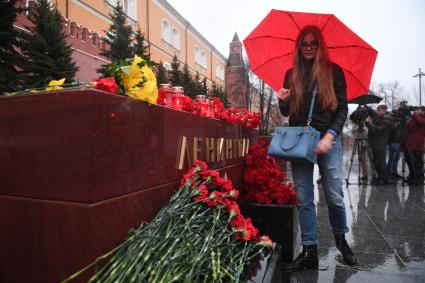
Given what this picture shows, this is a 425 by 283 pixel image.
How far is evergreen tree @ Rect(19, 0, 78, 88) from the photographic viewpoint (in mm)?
10609

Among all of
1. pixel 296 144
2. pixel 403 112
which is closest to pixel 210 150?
pixel 296 144

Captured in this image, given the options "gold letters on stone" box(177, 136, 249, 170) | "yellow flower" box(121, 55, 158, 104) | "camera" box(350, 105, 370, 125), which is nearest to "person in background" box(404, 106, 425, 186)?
"camera" box(350, 105, 370, 125)

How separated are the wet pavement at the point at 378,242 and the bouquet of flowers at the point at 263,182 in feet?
2.06

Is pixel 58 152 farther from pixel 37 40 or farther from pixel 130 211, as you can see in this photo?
pixel 37 40

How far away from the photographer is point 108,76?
172cm

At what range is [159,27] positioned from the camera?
2594 cm

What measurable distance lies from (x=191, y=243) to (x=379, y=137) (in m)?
7.40

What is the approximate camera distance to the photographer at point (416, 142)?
771cm

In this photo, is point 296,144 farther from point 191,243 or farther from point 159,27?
point 159,27

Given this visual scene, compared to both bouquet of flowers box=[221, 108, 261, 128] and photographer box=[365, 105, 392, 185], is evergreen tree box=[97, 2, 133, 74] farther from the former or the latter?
bouquet of flowers box=[221, 108, 261, 128]

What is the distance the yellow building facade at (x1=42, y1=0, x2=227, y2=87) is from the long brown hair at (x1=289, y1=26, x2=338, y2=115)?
15255mm

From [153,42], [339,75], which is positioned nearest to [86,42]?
[153,42]

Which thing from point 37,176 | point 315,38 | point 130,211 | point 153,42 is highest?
point 153,42

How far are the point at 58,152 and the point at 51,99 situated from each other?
0.24 meters
